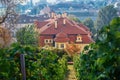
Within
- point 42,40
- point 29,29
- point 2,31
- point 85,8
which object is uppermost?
point 2,31

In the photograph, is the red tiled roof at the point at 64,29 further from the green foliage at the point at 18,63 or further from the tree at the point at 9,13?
the green foliage at the point at 18,63

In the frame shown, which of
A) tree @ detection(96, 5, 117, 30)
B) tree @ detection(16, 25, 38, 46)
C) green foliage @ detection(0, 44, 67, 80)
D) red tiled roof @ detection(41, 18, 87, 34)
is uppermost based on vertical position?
green foliage @ detection(0, 44, 67, 80)

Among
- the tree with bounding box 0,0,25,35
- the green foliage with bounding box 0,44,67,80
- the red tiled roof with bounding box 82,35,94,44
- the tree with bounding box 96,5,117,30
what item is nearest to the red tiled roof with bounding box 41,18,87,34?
the red tiled roof with bounding box 82,35,94,44

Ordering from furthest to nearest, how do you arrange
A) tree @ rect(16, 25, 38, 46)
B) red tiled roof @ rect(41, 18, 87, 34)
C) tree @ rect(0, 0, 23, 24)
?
red tiled roof @ rect(41, 18, 87, 34) < tree @ rect(16, 25, 38, 46) < tree @ rect(0, 0, 23, 24)

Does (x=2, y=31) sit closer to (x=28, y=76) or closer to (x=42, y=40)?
(x=28, y=76)

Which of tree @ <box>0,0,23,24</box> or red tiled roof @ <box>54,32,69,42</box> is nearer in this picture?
tree @ <box>0,0,23,24</box>

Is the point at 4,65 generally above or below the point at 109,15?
above

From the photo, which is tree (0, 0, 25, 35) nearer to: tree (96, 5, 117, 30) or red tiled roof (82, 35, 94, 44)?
red tiled roof (82, 35, 94, 44)

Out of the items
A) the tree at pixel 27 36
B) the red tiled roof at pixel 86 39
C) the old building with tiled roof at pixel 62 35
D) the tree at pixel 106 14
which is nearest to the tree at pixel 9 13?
the tree at pixel 27 36

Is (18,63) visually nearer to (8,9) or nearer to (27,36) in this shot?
(8,9)

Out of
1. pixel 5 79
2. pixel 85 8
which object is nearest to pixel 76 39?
pixel 5 79

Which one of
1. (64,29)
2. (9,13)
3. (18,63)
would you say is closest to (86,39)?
(64,29)
